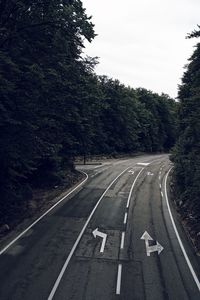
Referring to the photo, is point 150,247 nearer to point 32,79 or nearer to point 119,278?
point 119,278

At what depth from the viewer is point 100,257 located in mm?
17766

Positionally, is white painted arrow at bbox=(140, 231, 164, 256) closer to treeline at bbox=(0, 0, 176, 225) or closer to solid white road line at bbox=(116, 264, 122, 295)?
solid white road line at bbox=(116, 264, 122, 295)

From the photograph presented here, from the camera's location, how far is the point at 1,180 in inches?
904

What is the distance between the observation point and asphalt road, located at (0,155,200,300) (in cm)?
1405

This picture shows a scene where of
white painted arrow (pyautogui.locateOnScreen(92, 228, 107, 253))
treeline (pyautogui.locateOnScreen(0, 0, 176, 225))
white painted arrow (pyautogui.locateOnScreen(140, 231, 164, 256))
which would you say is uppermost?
treeline (pyautogui.locateOnScreen(0, 0, 176, 225))

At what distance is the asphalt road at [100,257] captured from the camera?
1405 cm

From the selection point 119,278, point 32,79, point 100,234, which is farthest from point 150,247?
point 32,79

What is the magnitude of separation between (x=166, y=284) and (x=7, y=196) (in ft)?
39.5

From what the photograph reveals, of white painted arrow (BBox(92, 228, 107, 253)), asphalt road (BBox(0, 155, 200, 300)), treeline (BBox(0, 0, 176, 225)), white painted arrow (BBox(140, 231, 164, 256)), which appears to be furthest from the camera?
treeline (BBox(0, 0, 176, 225))

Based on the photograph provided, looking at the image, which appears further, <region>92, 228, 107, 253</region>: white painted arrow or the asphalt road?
<region>92, 228, 107, 253</region>: white painted arrow

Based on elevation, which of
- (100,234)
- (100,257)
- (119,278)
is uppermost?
(100,234)

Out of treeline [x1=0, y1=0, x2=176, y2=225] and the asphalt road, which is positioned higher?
treeline [x1=0, y1=0, x2=176, y2=225]

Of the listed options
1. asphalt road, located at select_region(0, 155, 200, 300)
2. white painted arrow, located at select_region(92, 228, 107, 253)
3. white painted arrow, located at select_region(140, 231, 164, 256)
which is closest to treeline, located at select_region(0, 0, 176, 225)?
asphalt road, located at select_region(0, 155, 200, 300)

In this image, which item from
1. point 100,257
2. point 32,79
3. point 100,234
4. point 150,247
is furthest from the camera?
point 100,234
